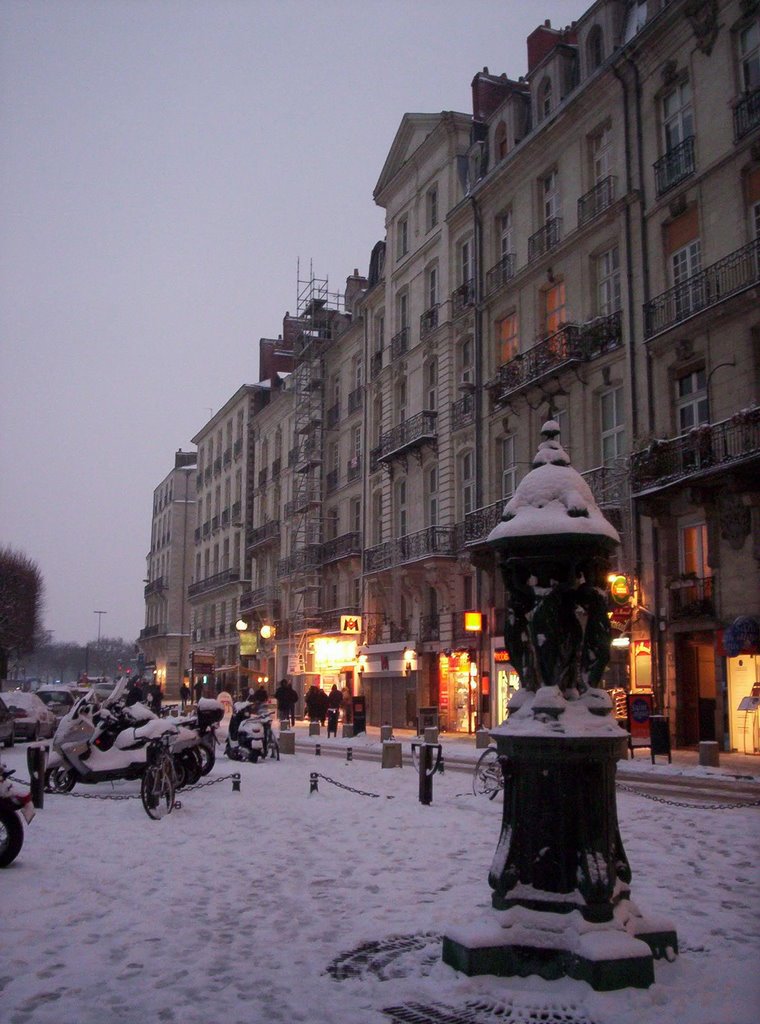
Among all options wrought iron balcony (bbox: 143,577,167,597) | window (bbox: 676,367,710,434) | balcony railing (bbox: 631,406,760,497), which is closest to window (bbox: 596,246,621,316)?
window (bbox: 676,367,710,434)

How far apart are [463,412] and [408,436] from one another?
3720 mm

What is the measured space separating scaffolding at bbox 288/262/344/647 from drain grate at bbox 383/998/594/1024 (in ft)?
131

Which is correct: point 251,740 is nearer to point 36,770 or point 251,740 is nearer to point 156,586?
point 36,770

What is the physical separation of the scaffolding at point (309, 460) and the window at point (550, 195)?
18411 mm

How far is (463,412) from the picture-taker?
110 ft

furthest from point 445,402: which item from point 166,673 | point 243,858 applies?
point 166,673

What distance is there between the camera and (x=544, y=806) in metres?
5.99

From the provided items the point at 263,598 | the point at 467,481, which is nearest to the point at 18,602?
the point at 263,598

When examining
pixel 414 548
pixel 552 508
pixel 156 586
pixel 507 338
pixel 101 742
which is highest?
pixel 507 338

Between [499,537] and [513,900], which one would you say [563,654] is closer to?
[499,537]

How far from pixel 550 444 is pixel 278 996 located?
391cm

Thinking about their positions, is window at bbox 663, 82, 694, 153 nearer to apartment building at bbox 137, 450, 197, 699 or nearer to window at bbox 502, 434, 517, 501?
window at bbox 502, 434, 517, 501

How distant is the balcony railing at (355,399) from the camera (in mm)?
44062

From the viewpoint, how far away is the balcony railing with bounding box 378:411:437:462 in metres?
35.3
